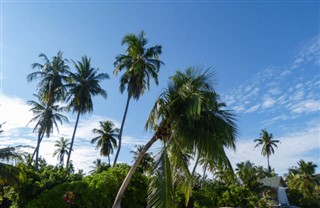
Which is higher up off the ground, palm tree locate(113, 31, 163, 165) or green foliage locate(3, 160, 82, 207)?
palm tree locate(113, 31, 163, 165)

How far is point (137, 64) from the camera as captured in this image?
24.7m

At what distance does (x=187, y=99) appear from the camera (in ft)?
29.2

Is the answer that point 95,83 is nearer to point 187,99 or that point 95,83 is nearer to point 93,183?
point 93,183

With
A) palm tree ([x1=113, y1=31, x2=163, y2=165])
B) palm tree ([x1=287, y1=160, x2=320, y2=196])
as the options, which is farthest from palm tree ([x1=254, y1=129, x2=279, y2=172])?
palm tree ([x1=113, y1=31, x2=163, y2=165])

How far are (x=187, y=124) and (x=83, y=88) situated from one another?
2245cm

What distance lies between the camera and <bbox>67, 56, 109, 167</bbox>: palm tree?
29.3m

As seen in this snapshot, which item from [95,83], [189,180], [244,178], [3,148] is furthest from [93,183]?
[244,178]

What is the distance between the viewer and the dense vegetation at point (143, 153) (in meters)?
8.74

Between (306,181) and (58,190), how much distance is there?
1745 inches

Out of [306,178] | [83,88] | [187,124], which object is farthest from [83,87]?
[306,178]

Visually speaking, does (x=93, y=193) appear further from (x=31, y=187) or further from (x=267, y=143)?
→ (x=267, y=143)

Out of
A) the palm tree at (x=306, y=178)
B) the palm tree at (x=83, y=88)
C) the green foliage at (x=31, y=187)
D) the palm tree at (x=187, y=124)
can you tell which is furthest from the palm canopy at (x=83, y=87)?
the palm tree at (x=306, y=178)

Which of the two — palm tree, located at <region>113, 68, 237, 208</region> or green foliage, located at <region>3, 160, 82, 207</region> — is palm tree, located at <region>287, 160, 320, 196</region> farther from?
palm tree, located at <region>113, 68, 237, 208</region>

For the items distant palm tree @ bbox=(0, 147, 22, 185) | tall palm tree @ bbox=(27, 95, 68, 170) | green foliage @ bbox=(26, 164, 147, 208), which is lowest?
green foliage @ bbox=(26, 164, 147, 208)
